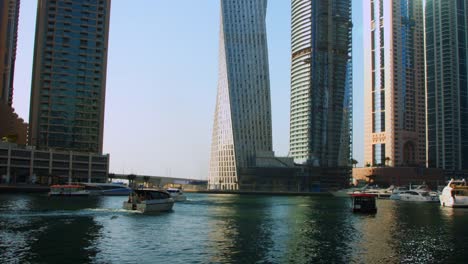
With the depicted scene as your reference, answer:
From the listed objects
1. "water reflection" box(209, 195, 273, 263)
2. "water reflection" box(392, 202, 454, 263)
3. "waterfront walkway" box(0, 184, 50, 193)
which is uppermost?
"waterfront walkway" box(0, 184, 50, 193)

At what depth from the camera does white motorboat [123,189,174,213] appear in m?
95.7

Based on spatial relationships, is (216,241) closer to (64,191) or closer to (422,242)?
(422,242)

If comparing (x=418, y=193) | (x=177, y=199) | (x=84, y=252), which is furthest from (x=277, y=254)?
(x=418, y=193)

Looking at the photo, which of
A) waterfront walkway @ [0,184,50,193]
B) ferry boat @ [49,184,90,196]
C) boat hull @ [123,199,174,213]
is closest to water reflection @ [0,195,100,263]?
boat hull @ [123,199,174,213]

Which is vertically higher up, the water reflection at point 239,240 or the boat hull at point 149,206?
the boat hull at point 149,206

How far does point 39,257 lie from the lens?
43.9 meters

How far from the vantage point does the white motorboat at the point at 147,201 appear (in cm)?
9569

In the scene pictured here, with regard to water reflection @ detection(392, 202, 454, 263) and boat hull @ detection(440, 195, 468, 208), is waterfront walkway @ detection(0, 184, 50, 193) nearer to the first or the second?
boat hull @ detection(440, 195, 468, 208)

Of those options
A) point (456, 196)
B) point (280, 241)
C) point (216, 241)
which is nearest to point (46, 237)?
point (216, 241)

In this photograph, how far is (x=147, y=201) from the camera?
316 ft

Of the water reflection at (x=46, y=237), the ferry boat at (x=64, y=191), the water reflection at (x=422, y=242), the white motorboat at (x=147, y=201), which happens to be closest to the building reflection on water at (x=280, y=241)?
the water reflection at (x=422, y=242)

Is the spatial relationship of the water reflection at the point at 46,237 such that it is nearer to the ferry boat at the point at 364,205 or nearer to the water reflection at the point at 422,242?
the water reflection at the point at 422,242

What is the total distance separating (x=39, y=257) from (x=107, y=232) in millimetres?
19104

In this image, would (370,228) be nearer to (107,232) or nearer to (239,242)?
(239,242)
